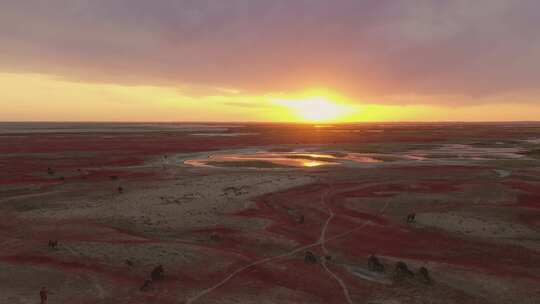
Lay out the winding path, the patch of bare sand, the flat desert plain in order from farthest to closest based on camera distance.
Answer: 1. the patch of bare sand
2. the flat desert plain
3. the winding path

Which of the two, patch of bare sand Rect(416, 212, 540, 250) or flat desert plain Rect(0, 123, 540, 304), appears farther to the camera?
patch of bare sand Rect(416, 212, 540, 250)

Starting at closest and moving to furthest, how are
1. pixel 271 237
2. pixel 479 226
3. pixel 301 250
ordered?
pixel 301 250
pixel 271 237
pixel 479 226

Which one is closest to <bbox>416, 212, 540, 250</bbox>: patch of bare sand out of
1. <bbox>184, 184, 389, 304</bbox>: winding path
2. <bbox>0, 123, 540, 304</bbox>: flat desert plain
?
<bbox>0, 123, 540, 304</bbox>: flat desert plain

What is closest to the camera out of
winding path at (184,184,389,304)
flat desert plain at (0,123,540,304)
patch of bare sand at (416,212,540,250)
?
winding path at (184,184,389,304)

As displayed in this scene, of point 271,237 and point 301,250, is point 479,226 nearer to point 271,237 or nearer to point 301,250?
point 301,250

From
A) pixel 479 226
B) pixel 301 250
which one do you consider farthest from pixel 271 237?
pixel 479 226

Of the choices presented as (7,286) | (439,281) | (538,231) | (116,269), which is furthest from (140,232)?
(538,231)

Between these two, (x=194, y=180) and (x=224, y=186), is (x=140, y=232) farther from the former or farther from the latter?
(x=194, y=180)

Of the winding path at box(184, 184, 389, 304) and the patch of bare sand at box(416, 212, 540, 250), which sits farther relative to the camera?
the patch of bare sand at box(416, 212, 540, 250)

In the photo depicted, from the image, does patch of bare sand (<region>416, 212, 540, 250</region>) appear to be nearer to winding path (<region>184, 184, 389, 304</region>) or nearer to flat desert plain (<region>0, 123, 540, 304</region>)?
flat desert plain (<region>0, 123, 540, 304</region>)
